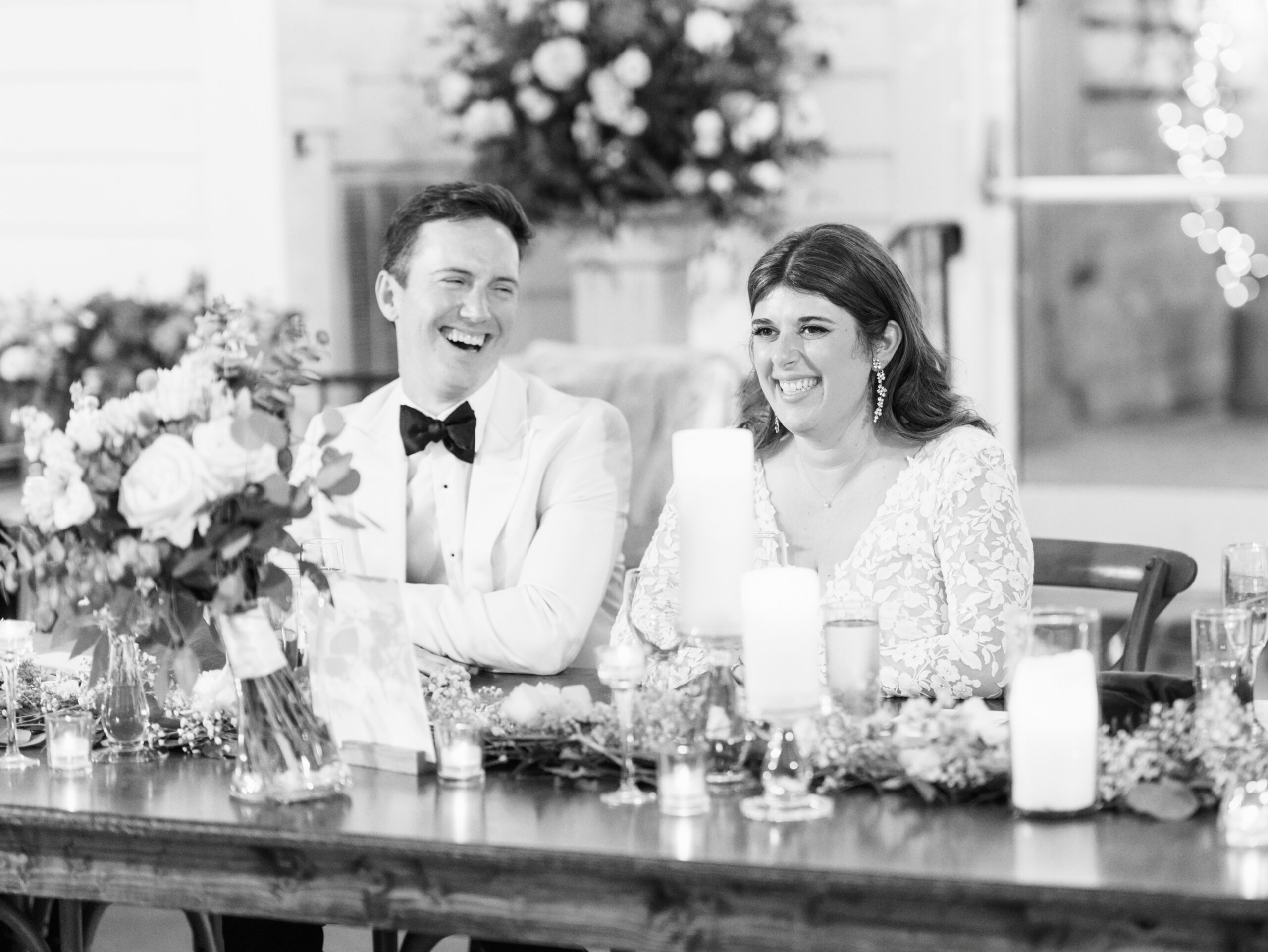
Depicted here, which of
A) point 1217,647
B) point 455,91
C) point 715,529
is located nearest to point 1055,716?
point 1217,647

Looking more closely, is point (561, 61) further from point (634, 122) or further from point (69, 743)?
point (69, 743)

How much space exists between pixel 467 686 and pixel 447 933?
483 mm

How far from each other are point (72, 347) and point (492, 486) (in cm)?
219

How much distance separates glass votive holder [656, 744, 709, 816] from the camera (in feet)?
5.48

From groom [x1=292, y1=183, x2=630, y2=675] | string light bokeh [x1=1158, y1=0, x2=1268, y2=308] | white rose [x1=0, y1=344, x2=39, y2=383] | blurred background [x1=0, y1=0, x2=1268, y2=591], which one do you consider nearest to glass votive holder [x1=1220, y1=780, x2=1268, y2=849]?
groom [x1=292, y1=183, x2=630, y2=675]

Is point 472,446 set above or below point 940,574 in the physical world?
above

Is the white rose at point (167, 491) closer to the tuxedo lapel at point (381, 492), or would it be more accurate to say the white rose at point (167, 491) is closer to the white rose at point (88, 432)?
the white rose at point (88, 432)

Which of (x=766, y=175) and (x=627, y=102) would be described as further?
(x=766, y=175)

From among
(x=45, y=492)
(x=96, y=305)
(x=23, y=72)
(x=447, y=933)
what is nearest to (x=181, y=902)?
(x=447, y=933)

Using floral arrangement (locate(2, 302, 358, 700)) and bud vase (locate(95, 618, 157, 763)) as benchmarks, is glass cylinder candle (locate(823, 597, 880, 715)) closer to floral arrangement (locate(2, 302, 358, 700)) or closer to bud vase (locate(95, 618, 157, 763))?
floral arrangement (locate(2, 302, 358, 700))

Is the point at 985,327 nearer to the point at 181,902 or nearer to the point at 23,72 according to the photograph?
the point at 23,72

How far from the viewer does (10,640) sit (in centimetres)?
200

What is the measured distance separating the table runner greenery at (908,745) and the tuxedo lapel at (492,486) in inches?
29.9

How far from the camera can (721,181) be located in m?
5.36
